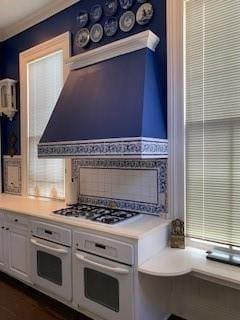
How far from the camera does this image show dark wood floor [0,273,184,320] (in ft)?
7.38

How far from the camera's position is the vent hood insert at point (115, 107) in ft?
6.59

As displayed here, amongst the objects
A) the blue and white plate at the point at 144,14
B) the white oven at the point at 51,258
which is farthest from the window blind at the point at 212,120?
the white oven at the point at 51,258

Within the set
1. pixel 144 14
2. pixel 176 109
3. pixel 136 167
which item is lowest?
pixel 136 167

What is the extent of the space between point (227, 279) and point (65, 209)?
Result: 156 cm

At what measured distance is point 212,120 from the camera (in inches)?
79.6

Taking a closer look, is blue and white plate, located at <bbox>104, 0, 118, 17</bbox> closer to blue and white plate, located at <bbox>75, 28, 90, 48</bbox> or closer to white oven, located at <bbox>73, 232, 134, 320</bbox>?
blue and white plate, located at <bbox>75, 28, 90, 48</bbox>

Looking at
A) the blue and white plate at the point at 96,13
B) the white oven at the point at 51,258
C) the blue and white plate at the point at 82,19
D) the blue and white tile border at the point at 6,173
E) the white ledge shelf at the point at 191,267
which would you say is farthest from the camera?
the blue and white tile border at the point at 6,173

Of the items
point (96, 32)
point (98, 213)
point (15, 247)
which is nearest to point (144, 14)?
point (96, 32)

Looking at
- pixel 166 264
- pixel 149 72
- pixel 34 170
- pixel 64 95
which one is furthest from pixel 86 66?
pixel 166 264

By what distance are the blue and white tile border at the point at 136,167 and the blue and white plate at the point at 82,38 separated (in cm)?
122

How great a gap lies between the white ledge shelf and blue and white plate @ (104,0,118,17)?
220cm

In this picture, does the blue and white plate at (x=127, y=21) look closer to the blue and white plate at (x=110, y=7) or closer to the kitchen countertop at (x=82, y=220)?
the blue and white plate at (x=110, y=7)

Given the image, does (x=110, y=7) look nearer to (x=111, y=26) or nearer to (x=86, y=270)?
(x=111, y=26)

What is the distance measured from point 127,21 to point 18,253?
247 cm
